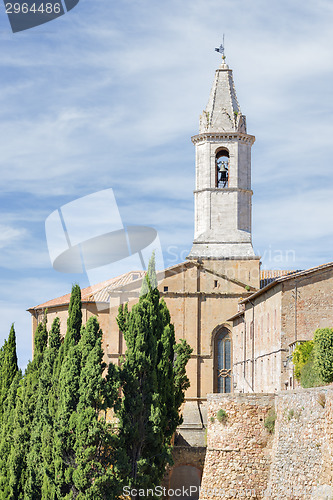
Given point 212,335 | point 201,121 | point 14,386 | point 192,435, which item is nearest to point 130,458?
point 14,386

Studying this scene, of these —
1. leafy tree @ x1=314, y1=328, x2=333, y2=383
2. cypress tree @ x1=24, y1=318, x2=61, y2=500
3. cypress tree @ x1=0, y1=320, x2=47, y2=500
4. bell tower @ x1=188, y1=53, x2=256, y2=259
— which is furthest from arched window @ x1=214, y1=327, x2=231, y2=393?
leafy tree @ x1=314, y1=328, x2=333, y2=383

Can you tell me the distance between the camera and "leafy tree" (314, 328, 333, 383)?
26125mm

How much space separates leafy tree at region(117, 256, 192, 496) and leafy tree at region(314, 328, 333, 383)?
23.4 feet

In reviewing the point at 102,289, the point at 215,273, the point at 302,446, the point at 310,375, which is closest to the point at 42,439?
the point at 310,375

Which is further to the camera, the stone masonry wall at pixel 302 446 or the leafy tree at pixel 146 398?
the leafy tree at pixel 146 398

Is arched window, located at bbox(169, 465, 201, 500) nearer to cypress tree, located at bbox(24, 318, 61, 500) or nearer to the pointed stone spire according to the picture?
cypress tree, located at bbox(24, 318, 61, 500)

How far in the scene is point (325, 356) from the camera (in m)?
26.2

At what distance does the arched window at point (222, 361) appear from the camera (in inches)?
1980

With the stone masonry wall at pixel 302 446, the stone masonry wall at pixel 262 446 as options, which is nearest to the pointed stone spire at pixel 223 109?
the stone masonry wall at pixel 262 446

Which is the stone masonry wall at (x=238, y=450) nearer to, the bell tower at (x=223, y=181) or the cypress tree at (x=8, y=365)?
the cypress tree at (x=8, y=365)

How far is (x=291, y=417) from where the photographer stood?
2720cm

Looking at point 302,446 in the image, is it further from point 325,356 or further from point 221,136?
point 221,136

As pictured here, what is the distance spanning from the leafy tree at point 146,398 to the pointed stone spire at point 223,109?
1996 cm

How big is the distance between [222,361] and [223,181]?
10700mm
